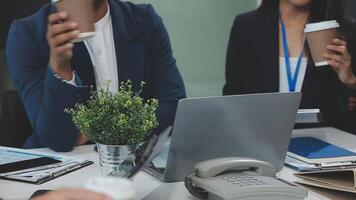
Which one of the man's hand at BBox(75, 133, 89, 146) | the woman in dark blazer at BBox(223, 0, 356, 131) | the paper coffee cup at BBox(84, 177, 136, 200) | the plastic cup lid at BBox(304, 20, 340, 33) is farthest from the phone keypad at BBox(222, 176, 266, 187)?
the woman in dark blazer at BBox(223, 0, 356, 131)

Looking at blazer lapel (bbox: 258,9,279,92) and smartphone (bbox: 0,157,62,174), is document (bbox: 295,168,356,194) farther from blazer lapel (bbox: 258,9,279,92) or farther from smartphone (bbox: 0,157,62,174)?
blazer lapel (bbox: 258,9,279,92)

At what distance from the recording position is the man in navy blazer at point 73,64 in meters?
1.48

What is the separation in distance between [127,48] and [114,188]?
1.14 m

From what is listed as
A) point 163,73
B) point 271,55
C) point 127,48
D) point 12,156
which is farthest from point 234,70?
point 12,156

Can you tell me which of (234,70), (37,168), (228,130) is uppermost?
(228,130)

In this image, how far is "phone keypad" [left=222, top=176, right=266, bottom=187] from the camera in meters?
1.07

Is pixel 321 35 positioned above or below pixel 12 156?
above

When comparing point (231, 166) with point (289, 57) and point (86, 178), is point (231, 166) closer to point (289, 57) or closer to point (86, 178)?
point (86, 178)

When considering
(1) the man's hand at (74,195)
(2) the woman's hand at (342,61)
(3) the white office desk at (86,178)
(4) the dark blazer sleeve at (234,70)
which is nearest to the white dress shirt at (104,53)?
(3) the white office desk at (86,178)

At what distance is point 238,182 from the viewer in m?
1.09

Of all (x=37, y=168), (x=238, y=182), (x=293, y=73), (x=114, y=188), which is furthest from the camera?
(x=293, y=73)

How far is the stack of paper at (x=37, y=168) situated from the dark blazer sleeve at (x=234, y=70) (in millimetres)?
1048

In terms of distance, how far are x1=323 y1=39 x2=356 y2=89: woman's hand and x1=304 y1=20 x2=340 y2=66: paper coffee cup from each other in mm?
20

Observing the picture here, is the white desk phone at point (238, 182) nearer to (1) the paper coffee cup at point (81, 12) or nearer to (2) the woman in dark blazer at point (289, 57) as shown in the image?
(1) the paper coffee cup at point (81, 12)
